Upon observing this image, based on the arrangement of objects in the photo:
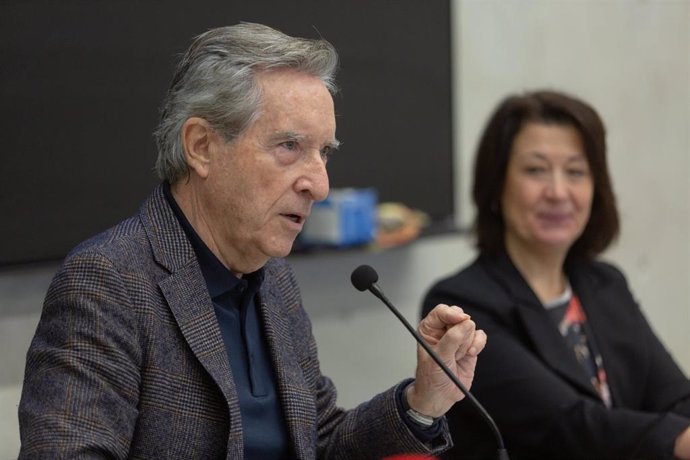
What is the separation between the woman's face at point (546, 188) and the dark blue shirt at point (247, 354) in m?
0.98

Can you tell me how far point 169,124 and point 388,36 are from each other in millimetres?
1389

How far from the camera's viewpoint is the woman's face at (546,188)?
8.21ft

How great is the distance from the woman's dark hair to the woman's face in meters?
0.02

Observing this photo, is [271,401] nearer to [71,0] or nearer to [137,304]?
[137,304]

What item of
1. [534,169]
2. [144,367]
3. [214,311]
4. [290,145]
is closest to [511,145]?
[534,169]

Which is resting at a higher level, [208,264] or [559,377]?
[208,264]

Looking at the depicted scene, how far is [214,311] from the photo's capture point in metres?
1.60

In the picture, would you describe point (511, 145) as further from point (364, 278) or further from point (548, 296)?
point (364, 278)

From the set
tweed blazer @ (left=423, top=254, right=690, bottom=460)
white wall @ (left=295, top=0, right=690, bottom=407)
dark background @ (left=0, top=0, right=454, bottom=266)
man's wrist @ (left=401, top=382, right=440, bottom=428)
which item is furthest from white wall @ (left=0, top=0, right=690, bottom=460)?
man's wrist @ (left=401, top=382, right=440, bottom=428)

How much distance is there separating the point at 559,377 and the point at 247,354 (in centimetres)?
93

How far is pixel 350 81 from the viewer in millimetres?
2838

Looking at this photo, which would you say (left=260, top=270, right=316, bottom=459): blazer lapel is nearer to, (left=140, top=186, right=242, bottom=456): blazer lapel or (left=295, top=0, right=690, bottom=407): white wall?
(left=140, top=186, right=242, bottom=456): blazer lapel

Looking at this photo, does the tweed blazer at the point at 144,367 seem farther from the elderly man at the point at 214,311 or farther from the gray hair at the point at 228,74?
the gray hair at the point at 228,74

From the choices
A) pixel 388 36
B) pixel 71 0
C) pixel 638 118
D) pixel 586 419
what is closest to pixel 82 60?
pixel 71 0
